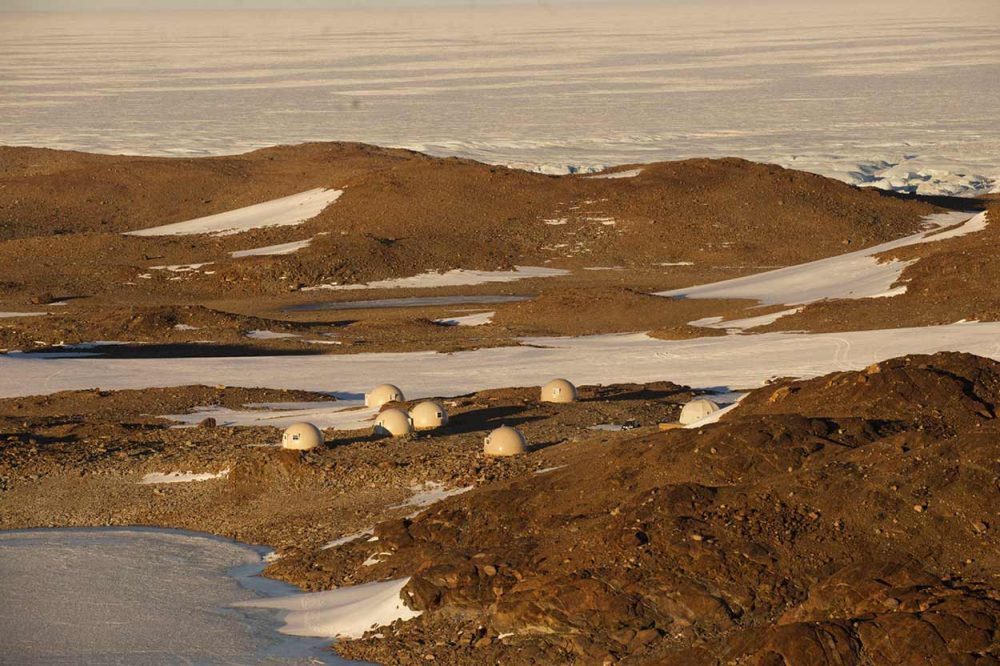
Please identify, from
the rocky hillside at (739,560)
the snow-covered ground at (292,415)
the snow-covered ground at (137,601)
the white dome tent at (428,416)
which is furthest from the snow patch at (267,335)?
the rocky hillside at (739,560)

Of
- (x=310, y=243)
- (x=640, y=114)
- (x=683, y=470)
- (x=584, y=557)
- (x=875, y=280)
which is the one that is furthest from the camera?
(x=640, y=114)

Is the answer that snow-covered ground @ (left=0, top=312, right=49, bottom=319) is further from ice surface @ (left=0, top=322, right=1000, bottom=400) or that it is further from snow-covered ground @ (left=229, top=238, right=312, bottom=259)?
snow-covered ground @ (left=229, top=238, right=312, bottom=259)

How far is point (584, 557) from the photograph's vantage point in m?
16.3

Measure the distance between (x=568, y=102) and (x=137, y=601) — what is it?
10053cm

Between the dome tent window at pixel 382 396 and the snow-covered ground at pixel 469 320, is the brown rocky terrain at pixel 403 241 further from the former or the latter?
the dome tent window at pixel 382 396

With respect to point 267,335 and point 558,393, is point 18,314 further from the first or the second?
point 558,393

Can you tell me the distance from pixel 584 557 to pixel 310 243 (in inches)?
1484

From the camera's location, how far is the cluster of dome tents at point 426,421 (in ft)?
76.6

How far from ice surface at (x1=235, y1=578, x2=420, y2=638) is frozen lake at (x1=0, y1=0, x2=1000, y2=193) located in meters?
58.9

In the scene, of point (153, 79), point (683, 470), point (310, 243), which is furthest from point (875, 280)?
point (153, 79)

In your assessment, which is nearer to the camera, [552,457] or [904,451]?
[904,451]

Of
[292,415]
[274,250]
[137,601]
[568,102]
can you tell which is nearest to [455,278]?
[274,250]

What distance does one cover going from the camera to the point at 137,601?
61.6ft

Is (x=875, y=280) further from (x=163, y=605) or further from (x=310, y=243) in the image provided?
(x=163, y=605)
